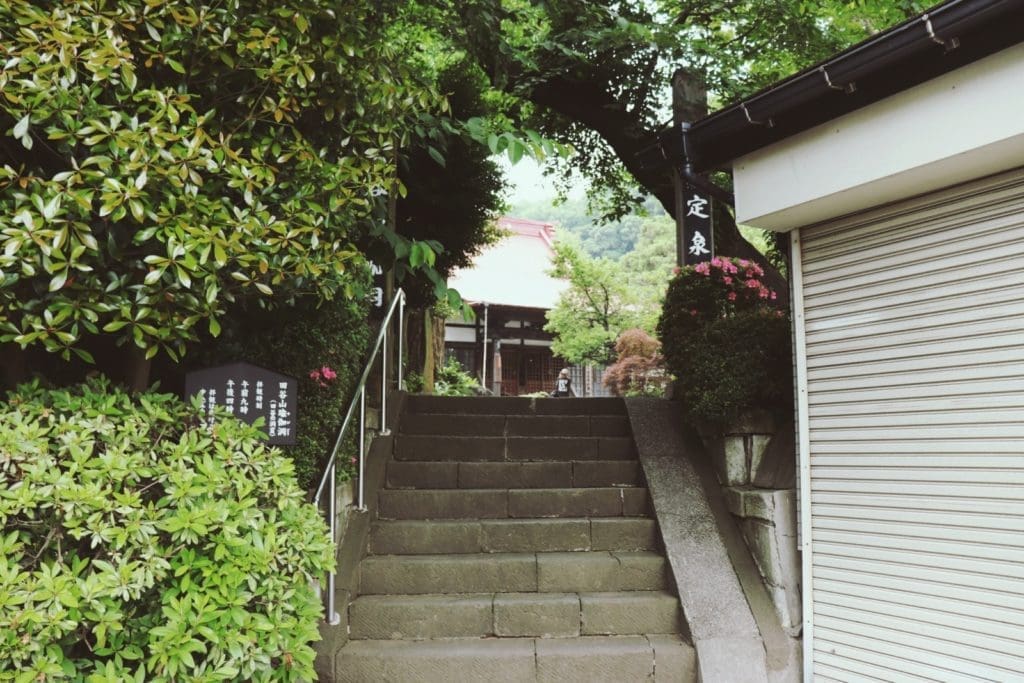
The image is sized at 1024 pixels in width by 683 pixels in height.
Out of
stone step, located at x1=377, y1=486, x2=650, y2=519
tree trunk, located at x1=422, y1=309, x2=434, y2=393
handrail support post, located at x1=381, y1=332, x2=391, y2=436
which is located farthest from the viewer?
tree trunk, located at x1=422, y1=309, x2=434, y2=393

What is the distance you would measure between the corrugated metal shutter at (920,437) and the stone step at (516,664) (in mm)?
1009

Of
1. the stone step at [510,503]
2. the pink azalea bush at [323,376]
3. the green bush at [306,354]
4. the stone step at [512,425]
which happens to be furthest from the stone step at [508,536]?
the stone step at [512,425]

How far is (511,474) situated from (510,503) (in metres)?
0.38

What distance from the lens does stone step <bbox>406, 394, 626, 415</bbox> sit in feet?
22.0

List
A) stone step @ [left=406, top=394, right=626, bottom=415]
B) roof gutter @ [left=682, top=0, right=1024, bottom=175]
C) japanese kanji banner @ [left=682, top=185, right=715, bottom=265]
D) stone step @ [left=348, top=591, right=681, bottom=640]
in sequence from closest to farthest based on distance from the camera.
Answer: roof gutter @ [left=682, top=0, right=1024, bottom=175] → stone step @ [left=348, top=591, right=681, bottom=640] → stone step @ [left=406, top=394, right=626, bottom=415] → japanese kanji banner @ [left=682, top=185, right=715, bottom=265]

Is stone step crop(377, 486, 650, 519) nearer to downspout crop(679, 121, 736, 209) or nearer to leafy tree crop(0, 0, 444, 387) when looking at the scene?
leafy tree crop(0, 0, 444, 387)

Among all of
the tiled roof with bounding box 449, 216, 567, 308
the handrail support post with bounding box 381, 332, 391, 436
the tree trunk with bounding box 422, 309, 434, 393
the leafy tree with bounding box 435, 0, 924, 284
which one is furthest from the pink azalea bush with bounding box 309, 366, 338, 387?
the tiled roof with bounding box 449, 216, 567, 308

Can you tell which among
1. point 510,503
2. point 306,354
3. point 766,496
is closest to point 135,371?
point 306,354

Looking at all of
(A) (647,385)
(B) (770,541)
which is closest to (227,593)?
(B) (770,541)

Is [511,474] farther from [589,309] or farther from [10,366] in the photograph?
[589,309]

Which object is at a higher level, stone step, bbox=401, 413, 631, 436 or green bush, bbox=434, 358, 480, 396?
green bush, bbox=434, 358, 480, 396

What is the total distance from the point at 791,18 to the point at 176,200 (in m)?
8.11

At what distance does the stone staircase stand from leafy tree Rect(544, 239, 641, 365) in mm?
10836

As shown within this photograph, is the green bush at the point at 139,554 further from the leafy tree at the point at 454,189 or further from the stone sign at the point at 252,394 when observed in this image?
the leafy tree at the point at 454,189
